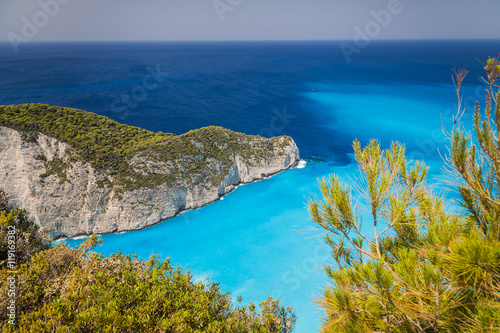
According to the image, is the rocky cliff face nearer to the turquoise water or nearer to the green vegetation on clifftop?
the green vegetation on clifftop

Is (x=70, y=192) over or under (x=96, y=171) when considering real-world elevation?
under

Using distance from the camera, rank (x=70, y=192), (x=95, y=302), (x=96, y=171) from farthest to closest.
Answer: (x=96, y=171), (x=70, y=192), (x=95, y=302)

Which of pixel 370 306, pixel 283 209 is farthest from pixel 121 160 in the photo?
pixel 370 306

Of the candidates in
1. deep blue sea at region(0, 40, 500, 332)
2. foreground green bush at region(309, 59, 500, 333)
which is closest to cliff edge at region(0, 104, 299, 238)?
deep blue sea at region(0, 40, 500, 332)

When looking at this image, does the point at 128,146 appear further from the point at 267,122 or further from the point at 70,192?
the point at 267,122

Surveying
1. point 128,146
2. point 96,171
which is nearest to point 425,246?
point 96,171

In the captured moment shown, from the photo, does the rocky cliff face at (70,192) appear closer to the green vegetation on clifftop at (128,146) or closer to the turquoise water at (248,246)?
the green vegetation on clifftop at (128,146)
